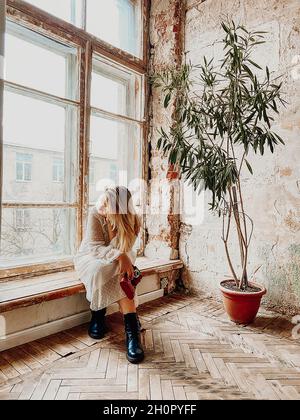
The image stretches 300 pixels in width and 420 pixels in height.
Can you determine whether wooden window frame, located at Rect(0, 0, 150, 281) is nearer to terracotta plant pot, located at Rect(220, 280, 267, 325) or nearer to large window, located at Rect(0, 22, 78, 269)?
large window, located at Rect(0, 22, 78, 269)

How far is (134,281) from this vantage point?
7.32 feet

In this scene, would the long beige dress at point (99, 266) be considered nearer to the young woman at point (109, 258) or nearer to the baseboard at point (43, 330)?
the young woman at point (109, 258)

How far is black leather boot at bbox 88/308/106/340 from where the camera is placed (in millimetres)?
2242

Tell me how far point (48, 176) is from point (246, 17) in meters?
2.44

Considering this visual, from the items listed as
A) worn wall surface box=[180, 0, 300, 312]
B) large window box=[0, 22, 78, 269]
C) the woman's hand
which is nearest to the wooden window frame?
large window box=[0, 22, 78, 269]

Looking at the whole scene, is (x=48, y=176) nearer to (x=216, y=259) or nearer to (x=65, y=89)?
(x=65, y=89)

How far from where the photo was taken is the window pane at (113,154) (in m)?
2.99

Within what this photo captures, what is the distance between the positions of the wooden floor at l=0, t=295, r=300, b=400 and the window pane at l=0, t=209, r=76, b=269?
2.29ft

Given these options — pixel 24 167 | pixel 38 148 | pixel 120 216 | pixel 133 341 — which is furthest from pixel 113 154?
pixel 133 341

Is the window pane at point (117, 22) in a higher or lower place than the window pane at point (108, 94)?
higher

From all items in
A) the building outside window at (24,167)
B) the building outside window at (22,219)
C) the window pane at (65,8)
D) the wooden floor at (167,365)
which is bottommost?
the wooden floor at (167,365)

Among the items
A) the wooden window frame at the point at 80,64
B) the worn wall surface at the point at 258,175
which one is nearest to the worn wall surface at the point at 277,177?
the worn wall surface at the point at 258,175

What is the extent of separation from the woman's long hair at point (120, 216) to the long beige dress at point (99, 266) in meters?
0.08

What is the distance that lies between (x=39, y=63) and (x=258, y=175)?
7.26ft
